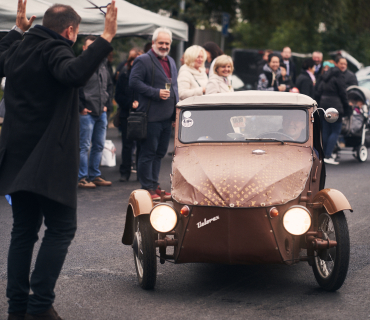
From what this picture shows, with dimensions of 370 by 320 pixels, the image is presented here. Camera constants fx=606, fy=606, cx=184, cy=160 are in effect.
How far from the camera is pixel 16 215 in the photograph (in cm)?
366

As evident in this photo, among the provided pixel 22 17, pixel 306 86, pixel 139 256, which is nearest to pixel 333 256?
pixel 139 256

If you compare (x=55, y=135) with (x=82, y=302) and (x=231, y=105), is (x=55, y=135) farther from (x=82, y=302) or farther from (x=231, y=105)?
(x=231, y=105)

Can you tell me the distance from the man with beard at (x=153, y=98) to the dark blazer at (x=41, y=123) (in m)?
4.10

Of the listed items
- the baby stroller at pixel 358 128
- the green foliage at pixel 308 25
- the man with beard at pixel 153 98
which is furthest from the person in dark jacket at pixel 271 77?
the green foliage at pixel 308 25

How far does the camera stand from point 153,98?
307 inches

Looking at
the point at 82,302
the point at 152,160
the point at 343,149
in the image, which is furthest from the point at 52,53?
the point at 343,149

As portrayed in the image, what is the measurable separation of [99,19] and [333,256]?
625cm

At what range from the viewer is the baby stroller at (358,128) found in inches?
472

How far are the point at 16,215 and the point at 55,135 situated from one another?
555mm

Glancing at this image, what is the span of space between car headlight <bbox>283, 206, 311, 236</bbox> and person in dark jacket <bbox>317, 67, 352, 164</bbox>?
7.49m

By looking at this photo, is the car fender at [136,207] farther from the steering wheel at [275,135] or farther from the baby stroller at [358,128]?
the baby stroller at [358,128]

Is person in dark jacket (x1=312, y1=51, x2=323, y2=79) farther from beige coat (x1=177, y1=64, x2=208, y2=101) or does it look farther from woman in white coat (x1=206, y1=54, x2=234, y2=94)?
woman in white coat (x1=206, y1=54, x2=234, y2=94)

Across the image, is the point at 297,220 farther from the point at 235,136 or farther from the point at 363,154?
the point at 363,154

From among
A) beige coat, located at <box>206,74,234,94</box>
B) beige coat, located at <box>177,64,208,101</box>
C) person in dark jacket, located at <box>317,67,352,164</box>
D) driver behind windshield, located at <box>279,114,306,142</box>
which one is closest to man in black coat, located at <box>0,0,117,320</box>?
driver behind windshield, located at <box>279,114,306,142</box>
